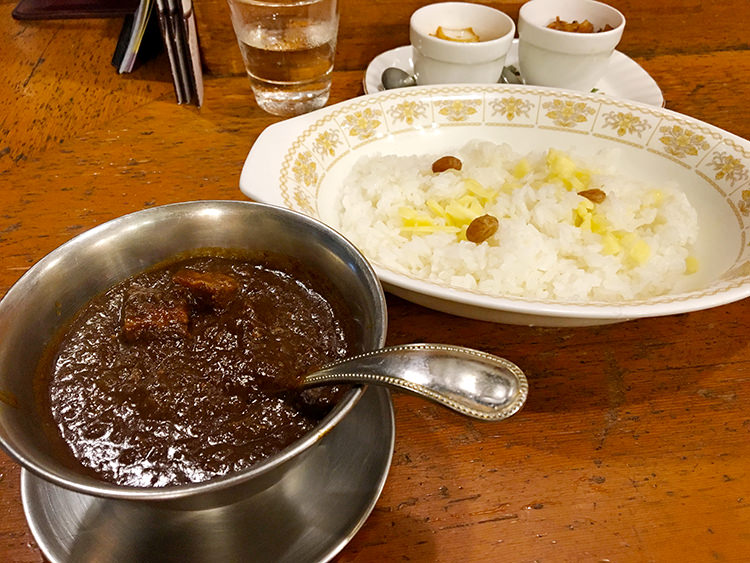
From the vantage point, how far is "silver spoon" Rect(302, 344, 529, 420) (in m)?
0.70

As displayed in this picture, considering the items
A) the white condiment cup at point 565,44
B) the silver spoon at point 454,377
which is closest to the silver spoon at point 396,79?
the white condiment cup at point 565,44

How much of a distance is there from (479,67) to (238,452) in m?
1.48

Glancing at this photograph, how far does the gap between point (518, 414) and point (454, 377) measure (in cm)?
42

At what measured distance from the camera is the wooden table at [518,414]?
0.90 meters

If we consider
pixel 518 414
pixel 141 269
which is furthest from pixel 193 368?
pixel 518 414

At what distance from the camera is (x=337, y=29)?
1.97 metres

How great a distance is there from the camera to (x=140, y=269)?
1026 millimetres

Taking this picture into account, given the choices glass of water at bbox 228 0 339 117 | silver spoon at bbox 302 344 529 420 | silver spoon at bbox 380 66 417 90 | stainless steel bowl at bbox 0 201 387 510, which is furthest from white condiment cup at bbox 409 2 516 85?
silver spoon at bbox 302 344 529 420

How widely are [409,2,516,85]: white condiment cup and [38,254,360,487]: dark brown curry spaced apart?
108 cm

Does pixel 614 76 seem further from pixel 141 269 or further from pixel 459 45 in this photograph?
pixel 141 269

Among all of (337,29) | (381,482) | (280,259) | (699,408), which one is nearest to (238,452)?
(381,482)

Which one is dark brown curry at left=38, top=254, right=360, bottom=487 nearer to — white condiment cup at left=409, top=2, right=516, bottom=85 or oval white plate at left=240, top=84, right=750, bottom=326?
oval white plate at left=240, top=84, right=750, bottom=326

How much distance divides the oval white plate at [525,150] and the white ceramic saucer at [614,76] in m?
0.37

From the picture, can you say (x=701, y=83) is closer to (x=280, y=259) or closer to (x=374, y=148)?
(x=374, y=148)
